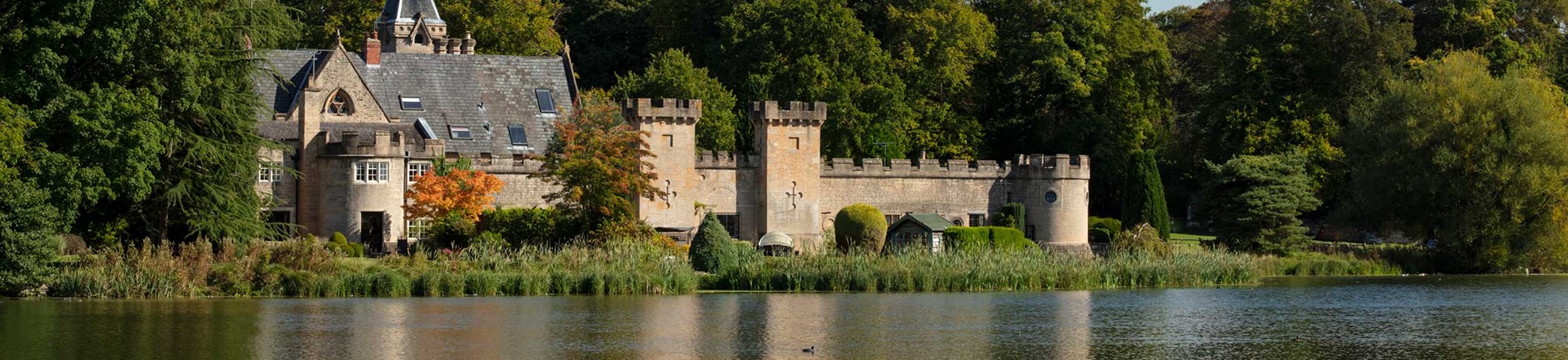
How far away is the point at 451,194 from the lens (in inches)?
1924

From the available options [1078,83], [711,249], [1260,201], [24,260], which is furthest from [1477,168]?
[24,260]

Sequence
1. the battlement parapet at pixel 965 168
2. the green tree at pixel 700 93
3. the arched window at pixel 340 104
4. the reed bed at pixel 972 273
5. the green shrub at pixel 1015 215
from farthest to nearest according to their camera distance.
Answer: the green tree at pixel 700 93
the green shrub at pixel 1015 215
the battlement parapet at pixel 965 168
the arched window at pixel 340 104
the reed bed at pixel 972 273

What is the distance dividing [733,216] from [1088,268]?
42.9 feet

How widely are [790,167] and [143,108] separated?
21142 millimetres

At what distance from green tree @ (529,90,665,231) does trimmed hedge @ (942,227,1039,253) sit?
695 cm

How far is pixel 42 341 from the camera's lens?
2795cm

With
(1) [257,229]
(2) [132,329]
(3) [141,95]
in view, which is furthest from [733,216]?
(2) [132,329]

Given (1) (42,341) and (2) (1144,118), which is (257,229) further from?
(2) (1144,118)

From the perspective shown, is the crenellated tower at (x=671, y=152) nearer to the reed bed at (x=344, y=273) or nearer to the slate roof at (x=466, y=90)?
the slate roof at (x=466, y=90)

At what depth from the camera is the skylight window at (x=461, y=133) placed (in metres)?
54.6

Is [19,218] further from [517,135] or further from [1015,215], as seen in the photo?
[1015,215]

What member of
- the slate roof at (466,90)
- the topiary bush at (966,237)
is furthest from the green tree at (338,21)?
the topiary bush at (966,237)

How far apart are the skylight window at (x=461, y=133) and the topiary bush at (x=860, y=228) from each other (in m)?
9.49

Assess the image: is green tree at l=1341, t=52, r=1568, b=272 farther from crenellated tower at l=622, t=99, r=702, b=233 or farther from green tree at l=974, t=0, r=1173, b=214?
crenellated tower at l=622, t=99, r=702, b=233
